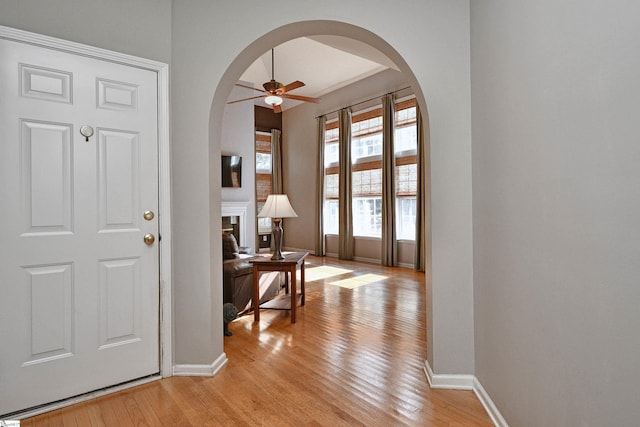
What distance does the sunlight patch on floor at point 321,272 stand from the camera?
224 inches

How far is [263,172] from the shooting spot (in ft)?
30.2

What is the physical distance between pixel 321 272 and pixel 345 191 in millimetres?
2122

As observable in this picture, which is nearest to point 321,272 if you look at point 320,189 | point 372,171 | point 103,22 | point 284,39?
point 372,171

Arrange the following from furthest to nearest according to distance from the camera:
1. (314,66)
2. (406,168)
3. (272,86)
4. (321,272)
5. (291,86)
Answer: (314,66) < (406,168) < (321,272) < (272,86) < (291,86)

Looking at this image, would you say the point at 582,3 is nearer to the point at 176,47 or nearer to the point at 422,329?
the point at 176,47

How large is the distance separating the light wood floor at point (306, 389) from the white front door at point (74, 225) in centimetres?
24

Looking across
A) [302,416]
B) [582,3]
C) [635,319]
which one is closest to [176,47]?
[582,3]

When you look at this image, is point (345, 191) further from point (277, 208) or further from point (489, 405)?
point (489, 405)

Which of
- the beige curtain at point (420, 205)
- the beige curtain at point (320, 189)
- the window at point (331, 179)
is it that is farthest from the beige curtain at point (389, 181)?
the beige curtain at point (320, 189)

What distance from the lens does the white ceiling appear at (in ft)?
20.8

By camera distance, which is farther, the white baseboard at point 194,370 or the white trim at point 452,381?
the white baseboard at point 194,370

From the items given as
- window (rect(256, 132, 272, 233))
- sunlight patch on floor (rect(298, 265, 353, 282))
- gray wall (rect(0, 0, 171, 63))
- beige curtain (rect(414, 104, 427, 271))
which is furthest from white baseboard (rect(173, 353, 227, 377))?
window (rect(256, 132, 272, 233))

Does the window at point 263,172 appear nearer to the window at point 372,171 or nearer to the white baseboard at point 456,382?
the window at point 372,171

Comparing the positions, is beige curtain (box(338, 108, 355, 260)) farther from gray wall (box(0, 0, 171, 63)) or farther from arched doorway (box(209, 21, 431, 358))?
gray wall (box(0, 0, 171, 63))
